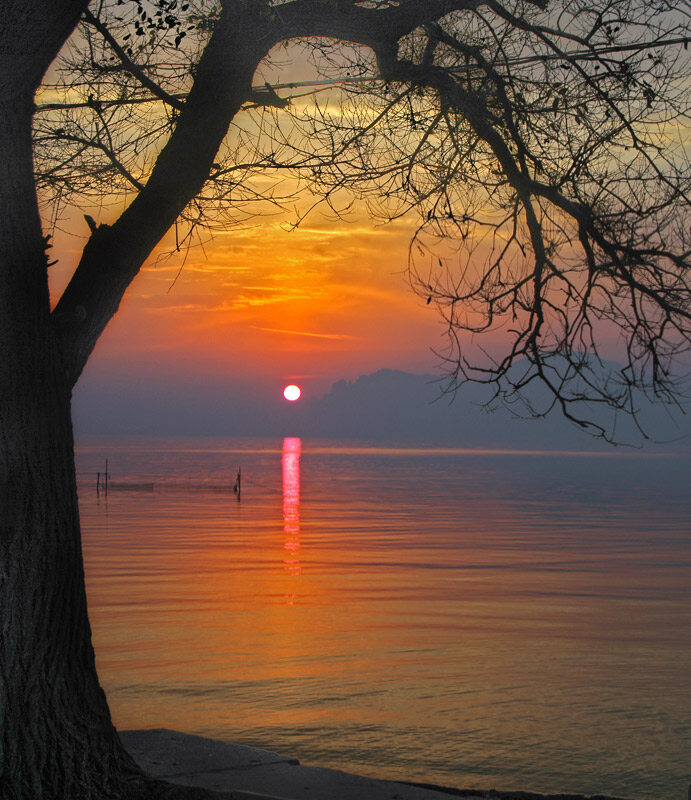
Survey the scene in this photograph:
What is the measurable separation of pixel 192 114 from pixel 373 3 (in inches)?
64.0

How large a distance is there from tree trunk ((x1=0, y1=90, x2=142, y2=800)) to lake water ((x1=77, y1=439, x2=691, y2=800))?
656 cm

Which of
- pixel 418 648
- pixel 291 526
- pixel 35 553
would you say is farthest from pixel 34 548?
pixel 291 526

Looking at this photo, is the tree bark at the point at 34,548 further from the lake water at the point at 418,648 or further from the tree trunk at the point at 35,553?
the lake water at the point at 418,648

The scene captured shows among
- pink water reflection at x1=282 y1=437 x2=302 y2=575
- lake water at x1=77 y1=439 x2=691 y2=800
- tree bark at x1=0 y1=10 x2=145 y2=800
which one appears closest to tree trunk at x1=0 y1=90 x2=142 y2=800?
tree bark at x1=0 y1=10 x2=145 y2=800

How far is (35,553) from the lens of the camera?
5.52 metres

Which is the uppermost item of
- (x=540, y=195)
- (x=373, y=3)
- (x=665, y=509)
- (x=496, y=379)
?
(x=373, y=3)

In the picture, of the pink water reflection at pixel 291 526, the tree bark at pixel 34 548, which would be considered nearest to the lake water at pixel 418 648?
the pink water reflection at pixel 291 526

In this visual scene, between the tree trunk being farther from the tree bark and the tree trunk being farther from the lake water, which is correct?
the lake water

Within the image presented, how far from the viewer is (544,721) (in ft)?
45.3

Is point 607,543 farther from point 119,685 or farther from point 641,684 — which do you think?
point 119,685

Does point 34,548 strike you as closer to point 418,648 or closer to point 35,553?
point 35,553

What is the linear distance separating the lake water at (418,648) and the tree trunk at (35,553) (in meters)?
6.56

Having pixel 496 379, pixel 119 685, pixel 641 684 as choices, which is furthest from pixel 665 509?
pixel 496 379

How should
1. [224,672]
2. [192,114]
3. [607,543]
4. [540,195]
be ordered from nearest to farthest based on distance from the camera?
[192,114] < [540,195] < [224,672] < [607,543]
